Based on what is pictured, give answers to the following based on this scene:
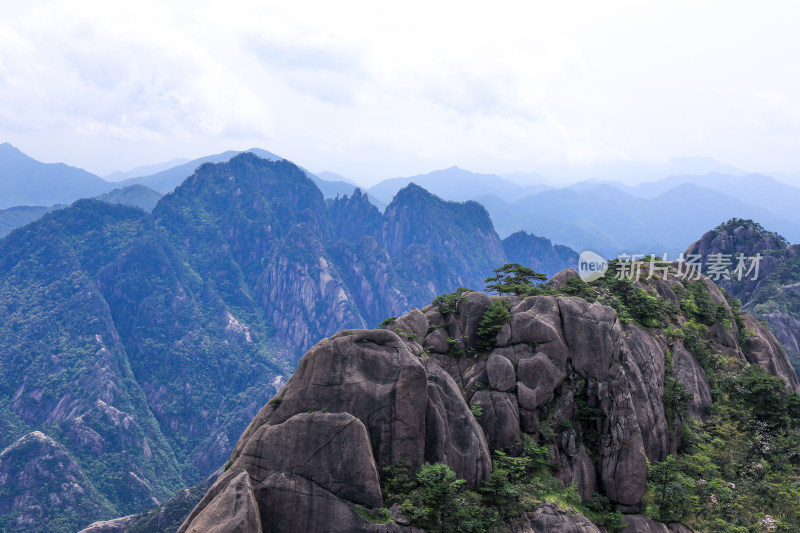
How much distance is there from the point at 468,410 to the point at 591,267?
25.8m

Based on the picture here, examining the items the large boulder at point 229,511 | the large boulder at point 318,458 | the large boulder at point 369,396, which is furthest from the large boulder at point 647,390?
the large boulder at point 229,511

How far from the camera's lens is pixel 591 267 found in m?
48.3

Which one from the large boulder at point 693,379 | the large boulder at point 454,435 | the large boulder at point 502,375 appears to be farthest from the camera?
the large boulder at point 693,379

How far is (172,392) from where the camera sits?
161625mm

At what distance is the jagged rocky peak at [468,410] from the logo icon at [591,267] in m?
3.87

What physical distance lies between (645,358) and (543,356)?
27.2 feet

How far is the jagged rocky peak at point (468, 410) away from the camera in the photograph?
77.1 ft

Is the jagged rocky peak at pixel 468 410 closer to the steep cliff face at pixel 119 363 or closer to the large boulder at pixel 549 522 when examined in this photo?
the large boulder at pixel 549 522

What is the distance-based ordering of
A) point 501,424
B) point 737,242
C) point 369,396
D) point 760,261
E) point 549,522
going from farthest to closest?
point 737,242
point 760,261
point 501,424
point 549,522
point 369,396

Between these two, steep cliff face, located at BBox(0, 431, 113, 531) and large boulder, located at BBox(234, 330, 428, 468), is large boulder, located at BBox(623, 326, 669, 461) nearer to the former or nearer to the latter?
large boulder, located at BBox(234, 330, 428, 468)

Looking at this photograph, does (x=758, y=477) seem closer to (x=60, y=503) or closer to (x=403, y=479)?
(x=403, y=479)

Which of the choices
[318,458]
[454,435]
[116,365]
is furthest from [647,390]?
[116,365]

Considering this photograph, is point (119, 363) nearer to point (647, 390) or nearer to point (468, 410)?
point (468, 410)

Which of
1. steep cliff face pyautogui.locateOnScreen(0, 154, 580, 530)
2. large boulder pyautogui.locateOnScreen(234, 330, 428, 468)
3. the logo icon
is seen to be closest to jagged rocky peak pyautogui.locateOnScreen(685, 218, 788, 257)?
the logo icon
